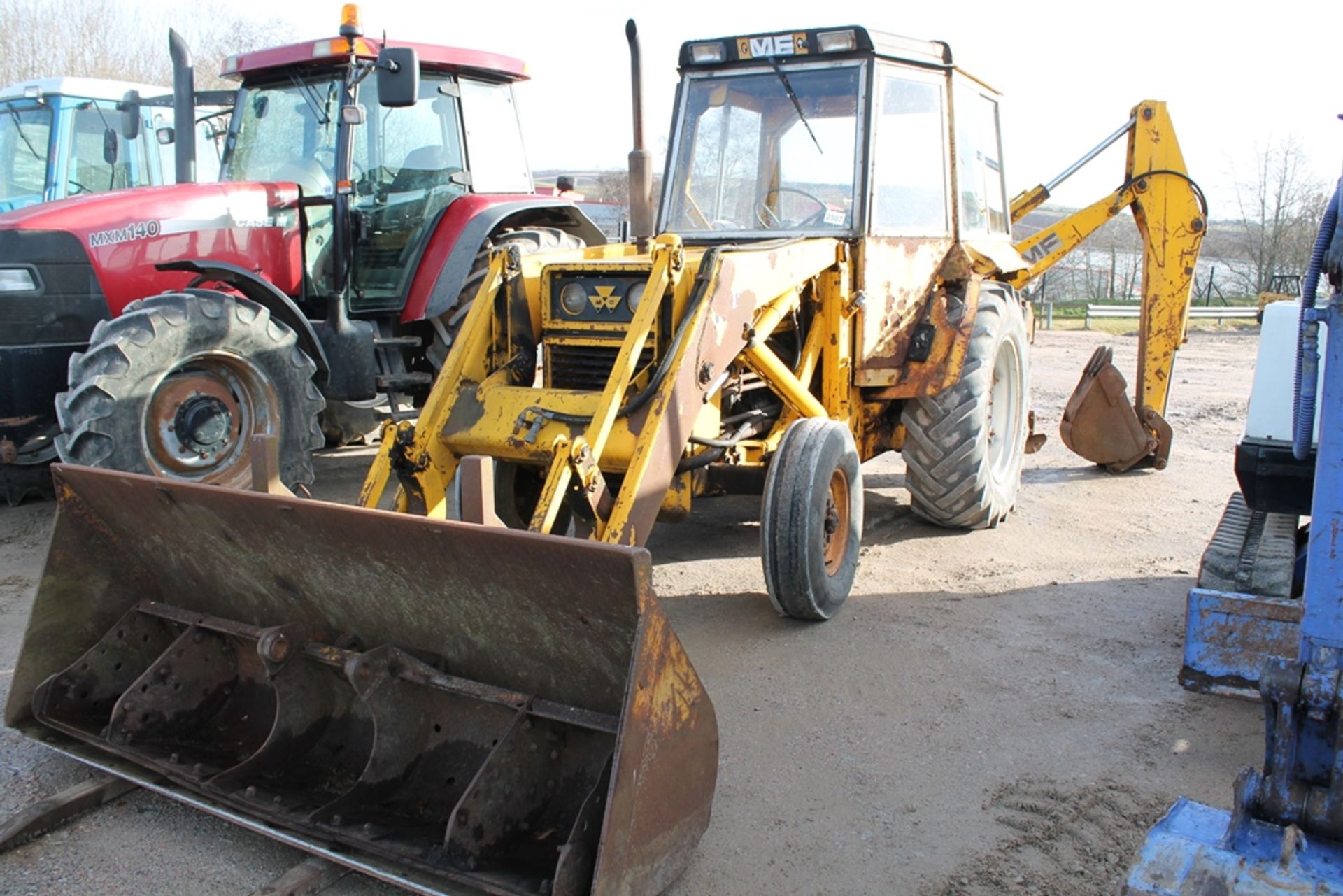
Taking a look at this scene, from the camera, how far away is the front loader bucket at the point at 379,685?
271 centimetres

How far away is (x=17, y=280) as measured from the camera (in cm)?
604

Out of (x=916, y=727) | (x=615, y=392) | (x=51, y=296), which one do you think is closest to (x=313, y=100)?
(x=51, y=296)

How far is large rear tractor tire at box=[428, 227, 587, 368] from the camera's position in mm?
6988

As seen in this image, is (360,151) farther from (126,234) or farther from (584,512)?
(584,512)

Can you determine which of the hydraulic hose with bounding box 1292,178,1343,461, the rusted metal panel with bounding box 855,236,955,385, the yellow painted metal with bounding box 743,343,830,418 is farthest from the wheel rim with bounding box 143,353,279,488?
the hydraulic hose with bounding box 1292,178,1343,461

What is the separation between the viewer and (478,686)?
3.15 m

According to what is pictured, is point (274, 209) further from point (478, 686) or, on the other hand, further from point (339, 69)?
point (478, 686)

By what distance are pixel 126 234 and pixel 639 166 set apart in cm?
300

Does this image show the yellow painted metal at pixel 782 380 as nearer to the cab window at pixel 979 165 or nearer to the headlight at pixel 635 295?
the headlight at pixel 635 295

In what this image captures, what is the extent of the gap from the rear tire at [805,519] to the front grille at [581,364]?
714mm

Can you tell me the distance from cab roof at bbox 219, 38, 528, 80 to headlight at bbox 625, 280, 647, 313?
2791mm

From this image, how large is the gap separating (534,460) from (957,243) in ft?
9.00

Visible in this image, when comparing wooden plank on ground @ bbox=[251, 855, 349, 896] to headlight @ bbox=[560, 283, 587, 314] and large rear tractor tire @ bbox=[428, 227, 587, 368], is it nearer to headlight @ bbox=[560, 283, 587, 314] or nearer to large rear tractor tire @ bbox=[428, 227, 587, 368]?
headlight @ bbox=[560, 283, 587, 314]

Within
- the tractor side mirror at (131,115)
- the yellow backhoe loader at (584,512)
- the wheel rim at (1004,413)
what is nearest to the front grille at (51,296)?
the tractor side mirror at (131,115)
